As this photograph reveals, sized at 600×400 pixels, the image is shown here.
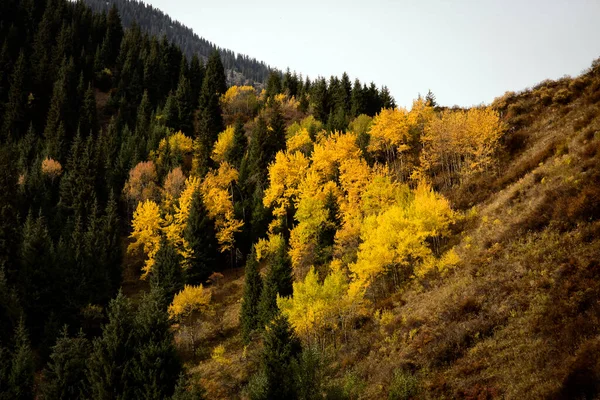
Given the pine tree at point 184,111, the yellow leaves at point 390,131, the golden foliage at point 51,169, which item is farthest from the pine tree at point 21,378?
the pine tree at point 184,111

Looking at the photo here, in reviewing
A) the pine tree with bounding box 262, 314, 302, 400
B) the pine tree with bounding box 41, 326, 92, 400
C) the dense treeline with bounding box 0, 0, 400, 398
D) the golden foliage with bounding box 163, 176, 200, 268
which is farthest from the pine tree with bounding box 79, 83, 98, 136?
the pine tree with bounding box 262, 314, 302, 400

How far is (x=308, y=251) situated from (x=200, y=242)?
1529 centimetres

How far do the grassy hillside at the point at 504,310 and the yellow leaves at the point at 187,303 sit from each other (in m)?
2.88

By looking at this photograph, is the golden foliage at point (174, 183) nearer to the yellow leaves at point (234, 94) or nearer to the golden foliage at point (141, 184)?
the golden foliage at point (141, 184)

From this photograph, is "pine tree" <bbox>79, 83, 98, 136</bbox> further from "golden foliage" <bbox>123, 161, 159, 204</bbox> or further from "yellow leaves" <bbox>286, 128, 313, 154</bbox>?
"yellow leaves" <bbox>286, 128, 313, 154</bbox>

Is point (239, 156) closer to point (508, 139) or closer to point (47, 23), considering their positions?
point (508, 139)

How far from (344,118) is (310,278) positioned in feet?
144

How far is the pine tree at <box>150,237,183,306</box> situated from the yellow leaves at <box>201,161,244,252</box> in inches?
349

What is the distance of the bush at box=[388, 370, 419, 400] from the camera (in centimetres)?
2355

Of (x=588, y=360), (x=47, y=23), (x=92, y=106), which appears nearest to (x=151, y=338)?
(x=588, y=360)

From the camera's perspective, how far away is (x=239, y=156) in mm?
74062

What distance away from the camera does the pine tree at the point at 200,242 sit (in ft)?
184

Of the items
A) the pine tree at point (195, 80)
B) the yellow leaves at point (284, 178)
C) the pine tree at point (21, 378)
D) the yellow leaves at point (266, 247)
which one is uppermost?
the pine tree at point (195, 80)

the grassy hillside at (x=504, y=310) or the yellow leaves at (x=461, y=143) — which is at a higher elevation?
the yellow leaves at (x=461, y=143)
